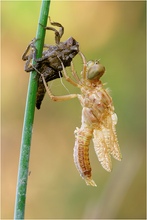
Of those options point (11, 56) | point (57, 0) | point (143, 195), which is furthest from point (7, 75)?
point (143, 195)

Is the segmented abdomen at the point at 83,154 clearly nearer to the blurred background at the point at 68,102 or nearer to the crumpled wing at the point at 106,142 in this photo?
the crumpled wing at the point at 106,142

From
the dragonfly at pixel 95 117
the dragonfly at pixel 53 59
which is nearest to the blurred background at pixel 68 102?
the dragonfly at pixel 95 117

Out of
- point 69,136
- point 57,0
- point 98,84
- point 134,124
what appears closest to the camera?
point 98,84

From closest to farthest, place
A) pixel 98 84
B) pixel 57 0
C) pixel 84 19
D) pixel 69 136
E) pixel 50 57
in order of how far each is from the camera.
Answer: pixel 50 57
pixel 98 84
pixel 57 0
pixel 84 19
pixel 69 136

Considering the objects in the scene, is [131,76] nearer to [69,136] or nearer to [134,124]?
[134,124]

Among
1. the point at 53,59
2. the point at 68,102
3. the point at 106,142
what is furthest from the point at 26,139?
the point at 68,102

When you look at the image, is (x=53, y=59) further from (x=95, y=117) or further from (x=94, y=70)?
(x=95, y=117)
